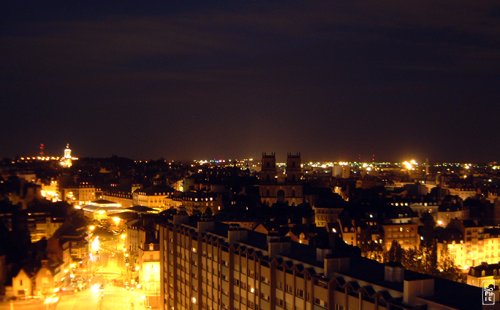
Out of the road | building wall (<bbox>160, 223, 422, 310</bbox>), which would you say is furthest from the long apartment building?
the road

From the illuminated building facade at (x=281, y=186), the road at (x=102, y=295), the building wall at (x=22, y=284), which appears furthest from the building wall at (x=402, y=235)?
the building wall at (x=22, y=284)

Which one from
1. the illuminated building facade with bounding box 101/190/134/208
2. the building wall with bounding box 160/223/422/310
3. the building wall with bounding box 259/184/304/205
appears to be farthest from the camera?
the illuminated building facade with bounding box 101/190/134/208

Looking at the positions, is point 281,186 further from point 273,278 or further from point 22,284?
point 273,278

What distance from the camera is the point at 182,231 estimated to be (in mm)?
17891

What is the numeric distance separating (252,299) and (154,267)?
11.9 meters

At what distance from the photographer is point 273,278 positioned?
1268 centimetres

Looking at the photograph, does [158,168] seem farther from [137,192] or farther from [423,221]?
[423,221]

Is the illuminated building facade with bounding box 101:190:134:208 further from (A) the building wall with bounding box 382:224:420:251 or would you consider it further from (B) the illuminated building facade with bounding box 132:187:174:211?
(A) the building wall with bounding box 382:224:420:251

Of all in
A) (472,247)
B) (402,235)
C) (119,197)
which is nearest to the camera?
(472,247)

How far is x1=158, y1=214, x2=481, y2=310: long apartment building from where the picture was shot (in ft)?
31.0

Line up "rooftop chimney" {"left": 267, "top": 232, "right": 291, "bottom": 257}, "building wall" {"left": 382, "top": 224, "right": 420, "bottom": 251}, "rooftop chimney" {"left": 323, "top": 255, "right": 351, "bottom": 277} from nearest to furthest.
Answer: "rooftop chimney" {"left": 323, "top": 255, "right": 351, "bottom": 277}, "rooftop chimney" {"left": 267, "top": 232, "right": 291, "bottom": 257}, "building wall" {"left": 382, "top": 224, "right": 420, "bottom": 251}

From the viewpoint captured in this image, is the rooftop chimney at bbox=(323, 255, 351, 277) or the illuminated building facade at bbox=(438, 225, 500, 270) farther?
the illuminated building facade at bbox=(438, 225, 500, 270)

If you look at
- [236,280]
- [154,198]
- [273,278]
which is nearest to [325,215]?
[154,198]

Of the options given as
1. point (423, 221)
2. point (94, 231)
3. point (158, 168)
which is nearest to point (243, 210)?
point (94, 231)
